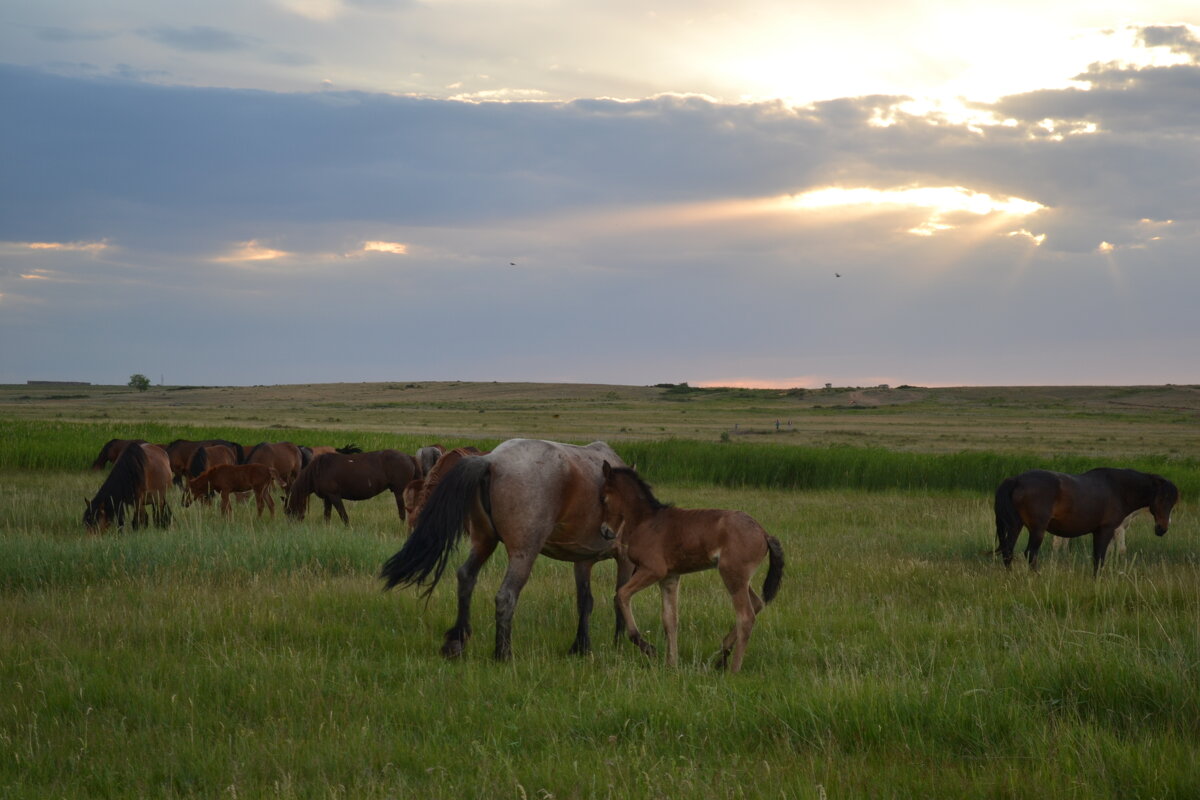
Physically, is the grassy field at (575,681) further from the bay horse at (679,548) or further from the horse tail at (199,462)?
the horse tail at (199,462)

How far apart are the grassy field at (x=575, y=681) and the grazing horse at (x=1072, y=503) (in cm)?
49

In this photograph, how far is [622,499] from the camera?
7516mm

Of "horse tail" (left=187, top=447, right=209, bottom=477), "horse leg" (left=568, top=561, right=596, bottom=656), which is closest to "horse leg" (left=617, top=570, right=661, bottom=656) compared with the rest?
"horse leg" (left=568, top=561, right=596, bottom=656)

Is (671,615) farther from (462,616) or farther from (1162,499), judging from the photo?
(1162,499)

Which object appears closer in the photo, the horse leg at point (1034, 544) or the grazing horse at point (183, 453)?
the horse leg at point (1034, 544)

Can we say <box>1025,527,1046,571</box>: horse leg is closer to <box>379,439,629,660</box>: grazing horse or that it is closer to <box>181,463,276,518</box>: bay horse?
<box>379,439,629,660</box>: grazing horse

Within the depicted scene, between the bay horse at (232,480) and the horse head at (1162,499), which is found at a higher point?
the horse head at (1162,499)

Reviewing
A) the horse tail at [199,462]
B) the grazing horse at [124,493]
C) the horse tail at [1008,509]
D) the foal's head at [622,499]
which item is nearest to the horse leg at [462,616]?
the foal's head at [622,499]

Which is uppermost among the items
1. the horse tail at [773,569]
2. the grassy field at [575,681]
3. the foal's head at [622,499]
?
the foal's head at [622,499]

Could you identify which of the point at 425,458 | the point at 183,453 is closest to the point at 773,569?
the point at 425,458

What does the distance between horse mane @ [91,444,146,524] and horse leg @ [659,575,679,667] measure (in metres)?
10.6

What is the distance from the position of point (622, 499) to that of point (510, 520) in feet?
3.08

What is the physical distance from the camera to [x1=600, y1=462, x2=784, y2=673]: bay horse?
6.86 m

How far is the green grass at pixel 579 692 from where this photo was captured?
4703mm
